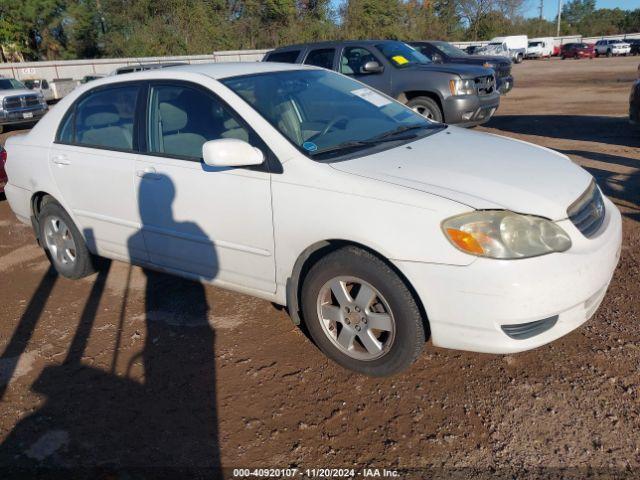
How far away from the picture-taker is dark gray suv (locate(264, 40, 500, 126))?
9.41 metres

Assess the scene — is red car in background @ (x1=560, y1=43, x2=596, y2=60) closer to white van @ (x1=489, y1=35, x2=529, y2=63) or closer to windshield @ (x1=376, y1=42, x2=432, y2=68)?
white van @ (x1=489, y1=35, x2=529, y2=63)

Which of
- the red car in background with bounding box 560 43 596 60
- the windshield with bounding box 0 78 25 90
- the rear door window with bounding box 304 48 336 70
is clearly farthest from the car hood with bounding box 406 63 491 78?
the red car in background with bounding box 560 43 596 60

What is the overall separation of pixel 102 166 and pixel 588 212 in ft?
10.5

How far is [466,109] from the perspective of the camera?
9.41m

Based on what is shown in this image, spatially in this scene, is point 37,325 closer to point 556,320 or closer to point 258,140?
point 258,140

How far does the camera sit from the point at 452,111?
9.38 meters

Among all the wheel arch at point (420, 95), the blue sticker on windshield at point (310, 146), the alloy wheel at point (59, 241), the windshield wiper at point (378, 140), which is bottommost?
the alloy wheel at point (59, 241)

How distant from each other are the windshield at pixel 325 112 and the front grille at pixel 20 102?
15.4 meters

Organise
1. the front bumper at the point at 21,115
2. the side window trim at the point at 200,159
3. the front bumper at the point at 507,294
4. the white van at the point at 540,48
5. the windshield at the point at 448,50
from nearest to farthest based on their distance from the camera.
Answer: the front bumper at the point at 507,294 < the side window trim at the point at 200,159 < the windshield at the point at 448,50 < the front bumper at the point at 21,115 < the white van at the point at 540,48

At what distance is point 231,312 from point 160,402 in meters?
1.05

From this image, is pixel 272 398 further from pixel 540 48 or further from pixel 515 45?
pixel 540 48

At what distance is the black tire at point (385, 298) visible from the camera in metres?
2.83

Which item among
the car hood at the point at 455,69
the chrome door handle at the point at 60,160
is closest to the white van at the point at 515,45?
the car hood at the point at 455,69

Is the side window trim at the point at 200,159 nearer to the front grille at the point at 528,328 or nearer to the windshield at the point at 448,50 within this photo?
the front grille at the point at 528,328
